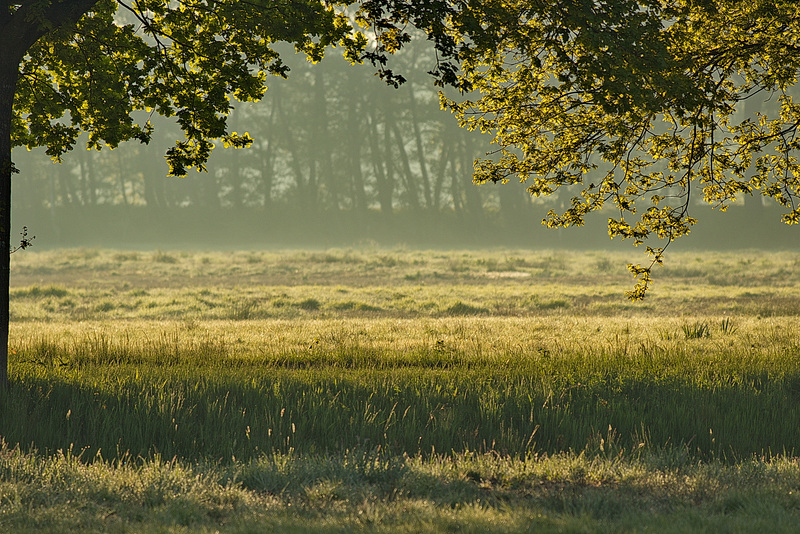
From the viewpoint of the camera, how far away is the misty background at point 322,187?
7031 cm

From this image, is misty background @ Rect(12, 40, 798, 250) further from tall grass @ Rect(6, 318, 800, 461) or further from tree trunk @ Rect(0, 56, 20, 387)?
tree trunk @ Rect(0, 56, 20, 387)

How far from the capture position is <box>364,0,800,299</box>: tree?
28.2 ft

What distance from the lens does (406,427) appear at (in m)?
7.83

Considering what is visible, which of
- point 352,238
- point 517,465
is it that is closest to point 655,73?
point 517,465

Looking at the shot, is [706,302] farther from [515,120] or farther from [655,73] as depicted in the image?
[655,73]

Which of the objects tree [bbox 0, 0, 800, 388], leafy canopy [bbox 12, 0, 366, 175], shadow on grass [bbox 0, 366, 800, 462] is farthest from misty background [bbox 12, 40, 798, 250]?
shadow on grass [bbox 0, 366, 800, 462]

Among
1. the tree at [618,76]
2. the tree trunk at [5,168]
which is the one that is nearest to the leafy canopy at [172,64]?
the tree trunk at [5,168]

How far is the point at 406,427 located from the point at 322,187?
2753 inches

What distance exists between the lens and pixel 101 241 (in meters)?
72.1

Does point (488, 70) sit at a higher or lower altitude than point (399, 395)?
higher

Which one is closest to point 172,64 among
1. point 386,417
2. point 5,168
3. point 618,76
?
point 5,168

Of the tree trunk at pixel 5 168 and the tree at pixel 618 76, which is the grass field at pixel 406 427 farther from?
the tree at pixel 618 76

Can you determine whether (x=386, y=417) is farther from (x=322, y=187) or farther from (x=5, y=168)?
(x=322, y=187)

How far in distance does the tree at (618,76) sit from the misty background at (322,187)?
53833 mm
